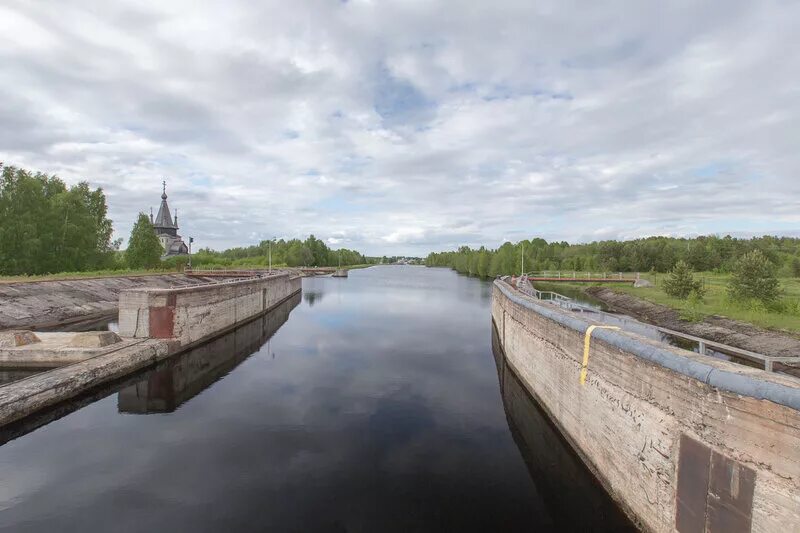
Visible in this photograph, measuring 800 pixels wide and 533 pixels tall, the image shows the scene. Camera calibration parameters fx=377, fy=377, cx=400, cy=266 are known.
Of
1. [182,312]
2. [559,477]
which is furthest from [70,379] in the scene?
[559,477]

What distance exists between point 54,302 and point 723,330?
165 ft

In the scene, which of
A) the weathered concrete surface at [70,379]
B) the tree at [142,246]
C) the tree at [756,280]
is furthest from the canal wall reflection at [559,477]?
the tree at [142,246]

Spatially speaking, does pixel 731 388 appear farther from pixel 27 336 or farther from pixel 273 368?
pixel 27 336

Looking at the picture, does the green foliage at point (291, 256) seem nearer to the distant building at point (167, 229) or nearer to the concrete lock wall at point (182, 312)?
the distant building at point (167, 229)

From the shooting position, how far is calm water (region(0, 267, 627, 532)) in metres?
8.40

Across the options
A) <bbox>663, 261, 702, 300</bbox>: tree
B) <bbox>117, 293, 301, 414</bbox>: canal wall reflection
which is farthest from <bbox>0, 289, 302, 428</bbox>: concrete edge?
<bbox>663, 261, 702, 300</bbox>: tree

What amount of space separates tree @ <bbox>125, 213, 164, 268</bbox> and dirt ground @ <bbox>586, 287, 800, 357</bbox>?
66431 mm

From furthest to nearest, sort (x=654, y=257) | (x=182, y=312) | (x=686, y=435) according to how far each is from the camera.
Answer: (x=654, y=257), (x=182, y=312), (x=686, y=435)

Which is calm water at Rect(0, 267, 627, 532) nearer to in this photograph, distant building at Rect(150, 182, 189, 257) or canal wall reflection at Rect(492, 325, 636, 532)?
canal wall reflection at Rect(492, 325, 636, 532)

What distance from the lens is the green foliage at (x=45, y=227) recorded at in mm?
41188

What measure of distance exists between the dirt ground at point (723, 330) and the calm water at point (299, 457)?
15.8 metres

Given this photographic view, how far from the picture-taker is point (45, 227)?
4497cm

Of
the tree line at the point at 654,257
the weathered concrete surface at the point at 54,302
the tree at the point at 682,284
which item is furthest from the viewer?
the tree line at the point at 654,257

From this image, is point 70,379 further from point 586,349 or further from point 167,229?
point 167,229
